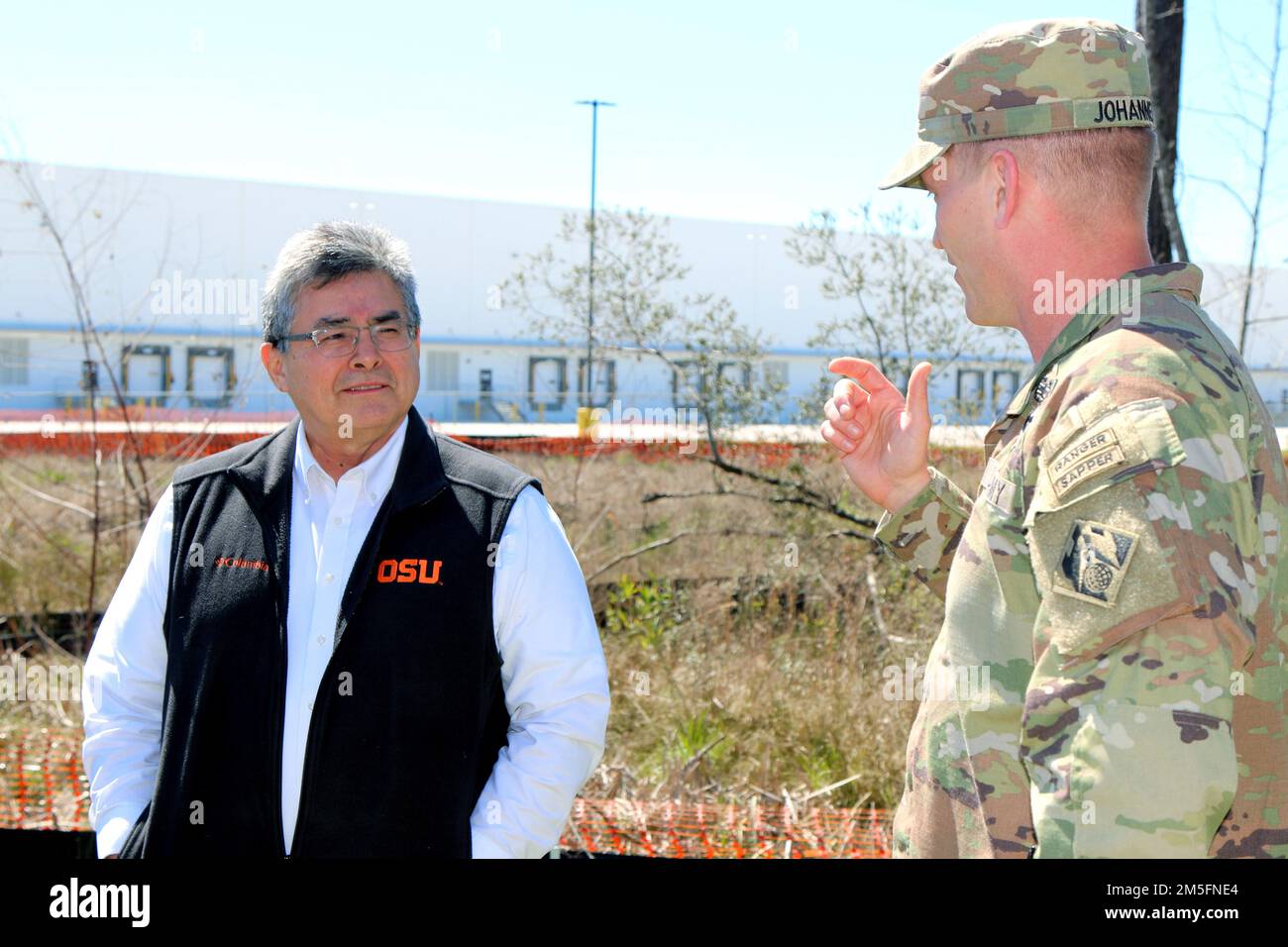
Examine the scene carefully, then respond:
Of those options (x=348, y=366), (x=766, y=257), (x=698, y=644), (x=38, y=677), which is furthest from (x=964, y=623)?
(x=766, y=257)

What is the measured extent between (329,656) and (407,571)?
0.23m

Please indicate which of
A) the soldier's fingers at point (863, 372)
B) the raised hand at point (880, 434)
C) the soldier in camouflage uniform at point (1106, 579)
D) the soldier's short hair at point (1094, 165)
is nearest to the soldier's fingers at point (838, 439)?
the raised hand at point (880, 434)

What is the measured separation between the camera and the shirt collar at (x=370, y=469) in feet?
8.50

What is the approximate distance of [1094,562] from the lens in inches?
59.8

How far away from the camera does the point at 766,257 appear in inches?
1439

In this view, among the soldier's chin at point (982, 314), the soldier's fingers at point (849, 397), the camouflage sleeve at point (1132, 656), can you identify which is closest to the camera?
the camouflage sleeve at point (1132, 656)

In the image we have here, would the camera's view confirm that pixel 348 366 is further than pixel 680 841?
No

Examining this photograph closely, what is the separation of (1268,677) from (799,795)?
12.4ft

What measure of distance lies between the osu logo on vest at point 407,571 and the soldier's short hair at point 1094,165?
140 centimetres

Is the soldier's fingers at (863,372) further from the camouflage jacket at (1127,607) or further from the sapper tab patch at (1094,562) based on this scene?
the sapper tab patch at (1094,562)

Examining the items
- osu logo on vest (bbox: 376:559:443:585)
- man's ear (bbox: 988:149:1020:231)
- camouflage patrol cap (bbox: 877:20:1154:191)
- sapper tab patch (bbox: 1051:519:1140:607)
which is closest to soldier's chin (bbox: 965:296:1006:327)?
man's ear (bbox: 988:149:1020:231)

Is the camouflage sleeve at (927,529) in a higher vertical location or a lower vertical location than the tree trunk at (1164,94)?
lower

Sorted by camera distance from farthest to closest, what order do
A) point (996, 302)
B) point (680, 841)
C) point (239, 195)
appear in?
point (239, 195) < point (680, 841) < point (996, 302)
